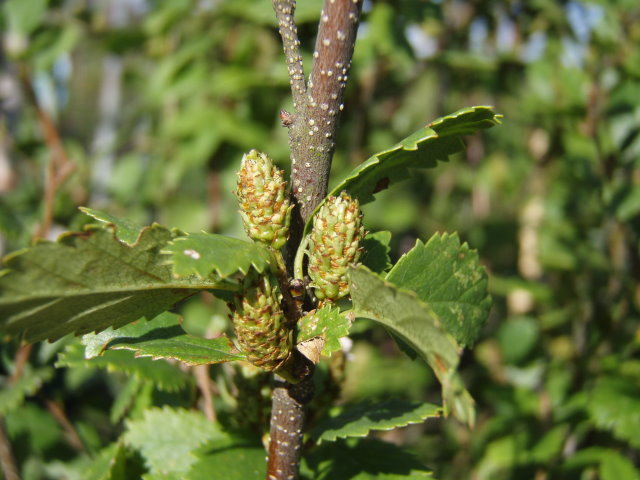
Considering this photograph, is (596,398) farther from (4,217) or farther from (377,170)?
(4,217)

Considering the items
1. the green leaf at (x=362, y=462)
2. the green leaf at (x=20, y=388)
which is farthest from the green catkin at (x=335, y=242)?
the green leaf at (x=20, y=388)

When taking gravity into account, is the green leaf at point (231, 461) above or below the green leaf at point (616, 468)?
below

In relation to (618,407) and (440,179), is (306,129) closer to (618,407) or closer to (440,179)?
(618,407)

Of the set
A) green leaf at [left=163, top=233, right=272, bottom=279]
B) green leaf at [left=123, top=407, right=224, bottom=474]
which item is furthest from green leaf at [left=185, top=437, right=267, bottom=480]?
green leaf at [left=163, top=233, right=272, bottom=279]

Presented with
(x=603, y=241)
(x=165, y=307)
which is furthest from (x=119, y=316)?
(x=603, y=241)

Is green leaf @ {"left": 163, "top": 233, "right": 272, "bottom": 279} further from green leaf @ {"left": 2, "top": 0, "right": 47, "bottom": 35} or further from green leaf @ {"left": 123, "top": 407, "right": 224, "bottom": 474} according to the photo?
green leaf @ {"left": 2, "top": 0, "right": 47, "bottom": 35}

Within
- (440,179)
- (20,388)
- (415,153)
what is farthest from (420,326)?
(440,179)

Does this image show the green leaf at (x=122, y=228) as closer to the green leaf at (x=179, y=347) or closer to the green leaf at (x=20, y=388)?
the green leaf at (x=179, y=347)
